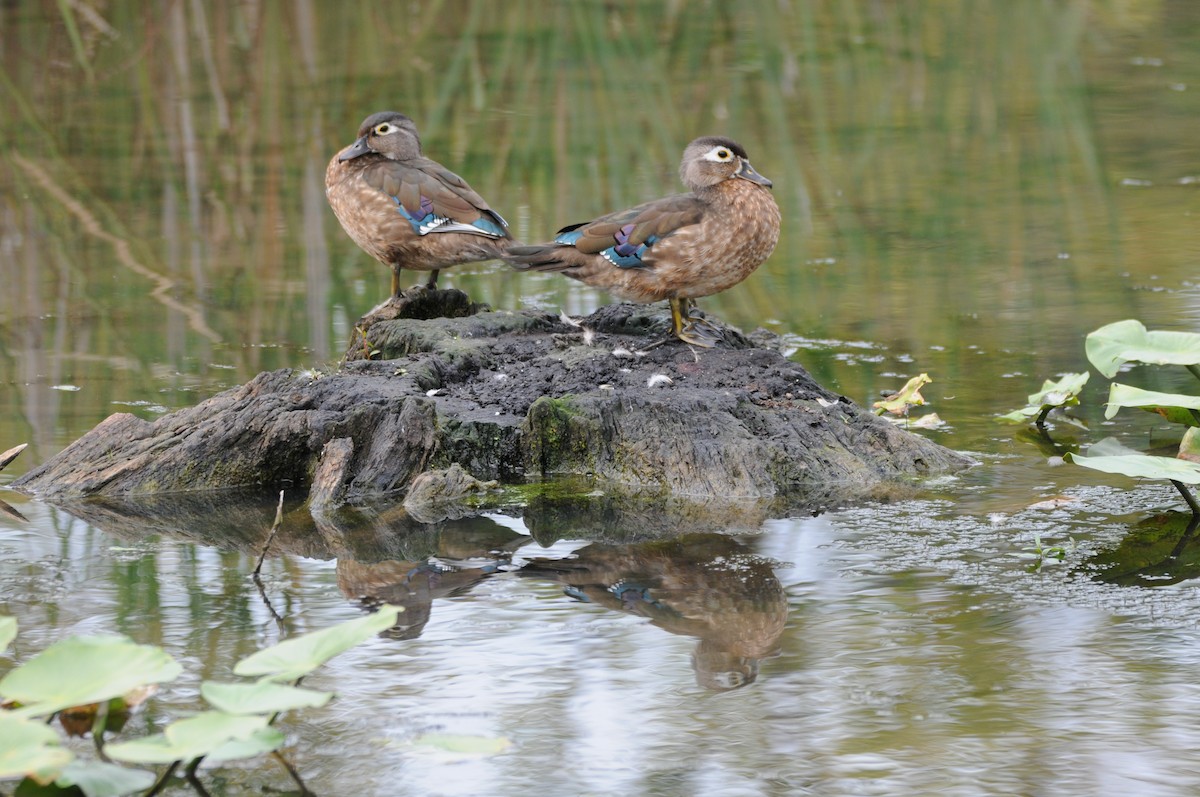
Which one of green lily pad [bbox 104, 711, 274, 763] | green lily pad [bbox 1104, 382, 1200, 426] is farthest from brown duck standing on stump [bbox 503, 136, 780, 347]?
green lily pad [bbox 104, 711, 274, 763]

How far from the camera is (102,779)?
110 inches

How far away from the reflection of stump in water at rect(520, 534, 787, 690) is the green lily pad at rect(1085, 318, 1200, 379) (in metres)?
1.34

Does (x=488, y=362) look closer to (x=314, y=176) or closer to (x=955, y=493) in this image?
(x=955, y=493)

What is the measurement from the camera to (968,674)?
351 cm

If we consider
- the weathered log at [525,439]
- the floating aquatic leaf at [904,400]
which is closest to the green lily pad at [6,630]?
the weathered log at [525,439]

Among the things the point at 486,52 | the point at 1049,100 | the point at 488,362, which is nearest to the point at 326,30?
the point at 486,52

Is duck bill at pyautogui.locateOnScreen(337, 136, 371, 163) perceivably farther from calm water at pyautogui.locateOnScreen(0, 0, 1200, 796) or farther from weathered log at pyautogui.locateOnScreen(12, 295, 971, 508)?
weathered log at pyautogui.locateOnScreen(12, 295, 971, 508)

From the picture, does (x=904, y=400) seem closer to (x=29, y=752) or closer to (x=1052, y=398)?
(x=1052, y=398)

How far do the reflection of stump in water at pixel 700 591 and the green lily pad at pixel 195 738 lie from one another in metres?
1.11

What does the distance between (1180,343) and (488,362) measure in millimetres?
2230

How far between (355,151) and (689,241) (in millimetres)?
1879

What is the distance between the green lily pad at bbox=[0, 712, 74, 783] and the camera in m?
2.58

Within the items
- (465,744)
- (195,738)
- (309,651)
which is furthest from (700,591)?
(195,738)

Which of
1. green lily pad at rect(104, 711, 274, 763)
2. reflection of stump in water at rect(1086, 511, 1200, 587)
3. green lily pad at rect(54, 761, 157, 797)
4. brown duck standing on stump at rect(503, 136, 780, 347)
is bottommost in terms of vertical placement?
reflection of stump in water at rect(1086, 511, 1200, 587)
